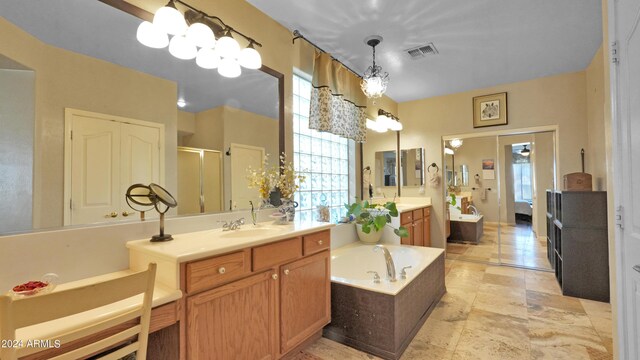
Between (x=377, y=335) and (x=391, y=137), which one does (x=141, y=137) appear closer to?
(x=377, y=335)

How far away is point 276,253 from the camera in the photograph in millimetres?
1626

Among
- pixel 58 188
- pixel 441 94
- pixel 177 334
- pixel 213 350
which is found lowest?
pixel 213 350

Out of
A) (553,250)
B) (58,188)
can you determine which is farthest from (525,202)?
(58,188)

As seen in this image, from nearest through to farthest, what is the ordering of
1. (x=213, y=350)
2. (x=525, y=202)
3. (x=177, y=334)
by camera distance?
(x=177, y=334) → (x=213, y=350) → (x=525, y=202)

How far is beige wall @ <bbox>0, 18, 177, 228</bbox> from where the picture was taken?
45.9 inches

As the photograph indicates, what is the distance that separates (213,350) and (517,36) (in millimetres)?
3568

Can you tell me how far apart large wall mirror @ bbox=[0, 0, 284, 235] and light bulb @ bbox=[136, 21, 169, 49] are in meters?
0.03

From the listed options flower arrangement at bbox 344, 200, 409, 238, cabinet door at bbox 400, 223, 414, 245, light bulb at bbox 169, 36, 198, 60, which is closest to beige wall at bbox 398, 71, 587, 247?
cabinet door at bbox 400, 223, 414, 245

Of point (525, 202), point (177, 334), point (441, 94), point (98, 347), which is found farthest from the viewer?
point (441, 94)

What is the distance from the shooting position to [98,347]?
91 cm

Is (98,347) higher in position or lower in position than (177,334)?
higher

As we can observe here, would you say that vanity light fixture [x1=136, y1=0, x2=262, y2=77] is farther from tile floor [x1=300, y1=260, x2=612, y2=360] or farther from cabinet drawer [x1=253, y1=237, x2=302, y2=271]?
tile floor [x1=300, y1=260, x2=612, y2=360]

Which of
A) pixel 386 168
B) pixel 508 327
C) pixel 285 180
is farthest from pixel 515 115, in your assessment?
pixel 285 180

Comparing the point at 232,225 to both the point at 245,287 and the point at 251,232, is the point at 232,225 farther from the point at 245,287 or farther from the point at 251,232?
the point at 245,287
